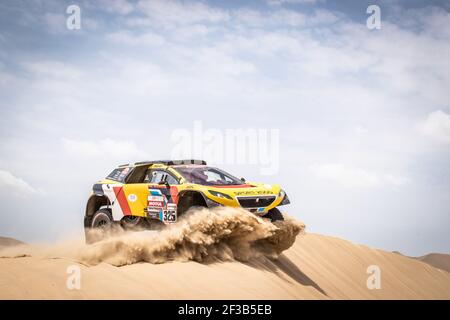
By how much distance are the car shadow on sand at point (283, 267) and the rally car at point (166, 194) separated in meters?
1.12

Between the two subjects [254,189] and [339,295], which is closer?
[254,189]

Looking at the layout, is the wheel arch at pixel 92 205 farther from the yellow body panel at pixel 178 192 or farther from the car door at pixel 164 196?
the car door at pixel 164 196

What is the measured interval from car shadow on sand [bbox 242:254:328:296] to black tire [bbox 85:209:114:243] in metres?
3.45

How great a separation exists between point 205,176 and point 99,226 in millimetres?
2977

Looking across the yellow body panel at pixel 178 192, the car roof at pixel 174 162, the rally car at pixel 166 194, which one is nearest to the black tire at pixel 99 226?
the rally car at pixel 166 194

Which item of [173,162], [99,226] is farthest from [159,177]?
[99,226]

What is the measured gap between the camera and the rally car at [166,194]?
1069cm

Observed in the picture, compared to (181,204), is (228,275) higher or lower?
lower

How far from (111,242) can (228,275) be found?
246 cm

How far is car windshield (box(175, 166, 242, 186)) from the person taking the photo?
11.2 meters
